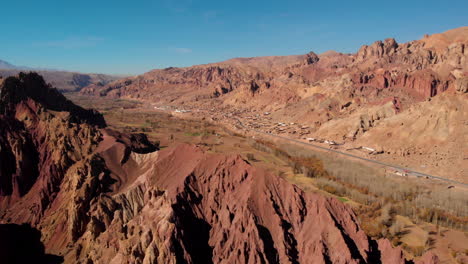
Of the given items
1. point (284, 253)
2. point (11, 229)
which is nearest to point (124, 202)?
point (11, 229)

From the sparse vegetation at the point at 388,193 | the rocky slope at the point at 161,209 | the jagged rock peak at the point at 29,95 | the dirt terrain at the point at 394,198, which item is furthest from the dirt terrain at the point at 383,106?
the jagged rock peak at the point at 29,95

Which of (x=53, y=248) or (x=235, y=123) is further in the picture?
(x=235, y=123)

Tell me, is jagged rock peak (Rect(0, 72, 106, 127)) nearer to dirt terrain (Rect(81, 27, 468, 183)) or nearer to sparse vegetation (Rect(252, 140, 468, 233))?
sparse vegetation (Rect(252, 140, 468, 233))

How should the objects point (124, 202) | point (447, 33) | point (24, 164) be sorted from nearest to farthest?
1. point (124, 202)
2. point (24, 164)
3. point (447, 33)

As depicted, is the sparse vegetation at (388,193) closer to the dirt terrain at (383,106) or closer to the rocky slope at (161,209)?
the dirt terrain at (383,106)

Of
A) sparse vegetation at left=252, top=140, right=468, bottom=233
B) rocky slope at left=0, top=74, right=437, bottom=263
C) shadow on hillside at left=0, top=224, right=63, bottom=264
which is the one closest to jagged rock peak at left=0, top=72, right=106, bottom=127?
rocky slope at left=0, top=74, right=437, bottom=263

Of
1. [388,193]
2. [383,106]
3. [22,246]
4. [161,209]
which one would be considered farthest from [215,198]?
[383,106]

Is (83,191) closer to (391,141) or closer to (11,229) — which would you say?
(11,229)
